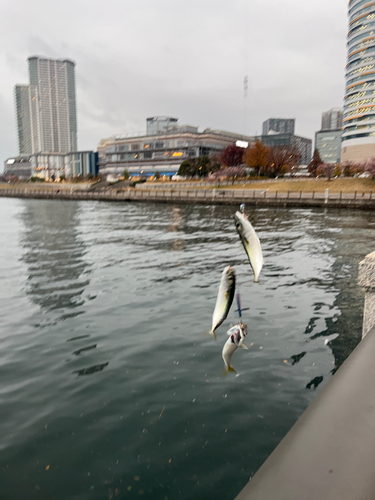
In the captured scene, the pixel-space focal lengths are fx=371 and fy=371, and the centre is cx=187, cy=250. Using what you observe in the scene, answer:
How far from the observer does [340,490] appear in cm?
197

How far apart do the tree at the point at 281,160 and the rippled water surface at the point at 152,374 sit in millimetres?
82066

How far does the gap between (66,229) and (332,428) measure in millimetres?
29616

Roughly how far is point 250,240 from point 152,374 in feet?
17.6

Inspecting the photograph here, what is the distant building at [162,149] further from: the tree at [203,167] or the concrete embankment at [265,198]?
the concrete embankment at [265,198]

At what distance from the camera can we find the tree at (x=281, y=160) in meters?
92.8

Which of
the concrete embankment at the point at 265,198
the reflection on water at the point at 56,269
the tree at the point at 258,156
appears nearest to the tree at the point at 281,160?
the tree at the point at 258,156

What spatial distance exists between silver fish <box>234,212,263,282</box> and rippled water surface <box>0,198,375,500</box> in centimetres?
56

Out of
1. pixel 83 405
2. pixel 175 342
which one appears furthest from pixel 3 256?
pixel 83 405

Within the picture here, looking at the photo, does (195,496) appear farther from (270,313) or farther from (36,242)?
(36,242)

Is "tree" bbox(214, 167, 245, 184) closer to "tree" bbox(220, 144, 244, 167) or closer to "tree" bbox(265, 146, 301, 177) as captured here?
"tree" bbox(265, 146, 301, 177)

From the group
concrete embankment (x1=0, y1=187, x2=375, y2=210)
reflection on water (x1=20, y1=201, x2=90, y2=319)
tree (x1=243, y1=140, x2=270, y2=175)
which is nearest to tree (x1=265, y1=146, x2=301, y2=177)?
tree (x1=243, y1=140, x2=270, y2=175)

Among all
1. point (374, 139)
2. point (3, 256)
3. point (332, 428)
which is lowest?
point (3, 256)

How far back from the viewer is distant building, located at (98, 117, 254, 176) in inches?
5994

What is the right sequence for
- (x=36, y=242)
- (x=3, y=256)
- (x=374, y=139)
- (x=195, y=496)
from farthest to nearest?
(x=374, y=139), (x=36, y=242), (x=3, y=256), (x=195, y=496)
